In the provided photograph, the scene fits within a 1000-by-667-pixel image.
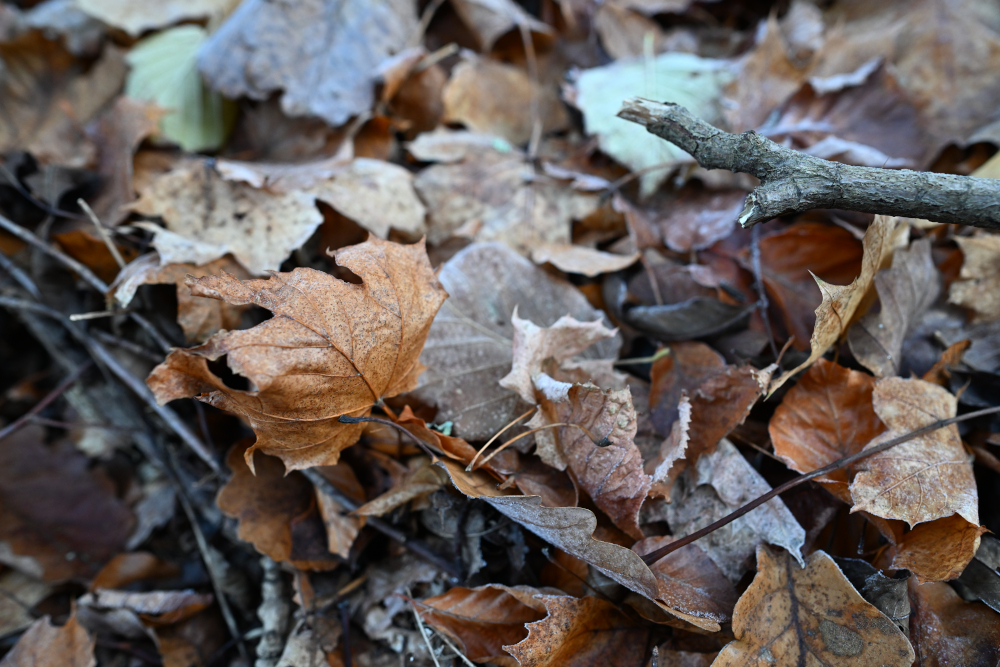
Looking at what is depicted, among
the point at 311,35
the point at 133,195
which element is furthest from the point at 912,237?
the point at 133,195

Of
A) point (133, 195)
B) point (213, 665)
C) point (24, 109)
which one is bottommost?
point (213, 665)

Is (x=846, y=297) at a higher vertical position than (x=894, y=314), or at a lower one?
higher

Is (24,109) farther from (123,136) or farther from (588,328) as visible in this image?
(588,328)

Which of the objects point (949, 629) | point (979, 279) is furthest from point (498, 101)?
point (949, 629)

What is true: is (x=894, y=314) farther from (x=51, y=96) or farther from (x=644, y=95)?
(x=51, y=96)

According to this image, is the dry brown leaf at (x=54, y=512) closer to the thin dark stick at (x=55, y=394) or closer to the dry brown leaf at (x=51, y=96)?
the thin dark stick at (x=55, y=394)
